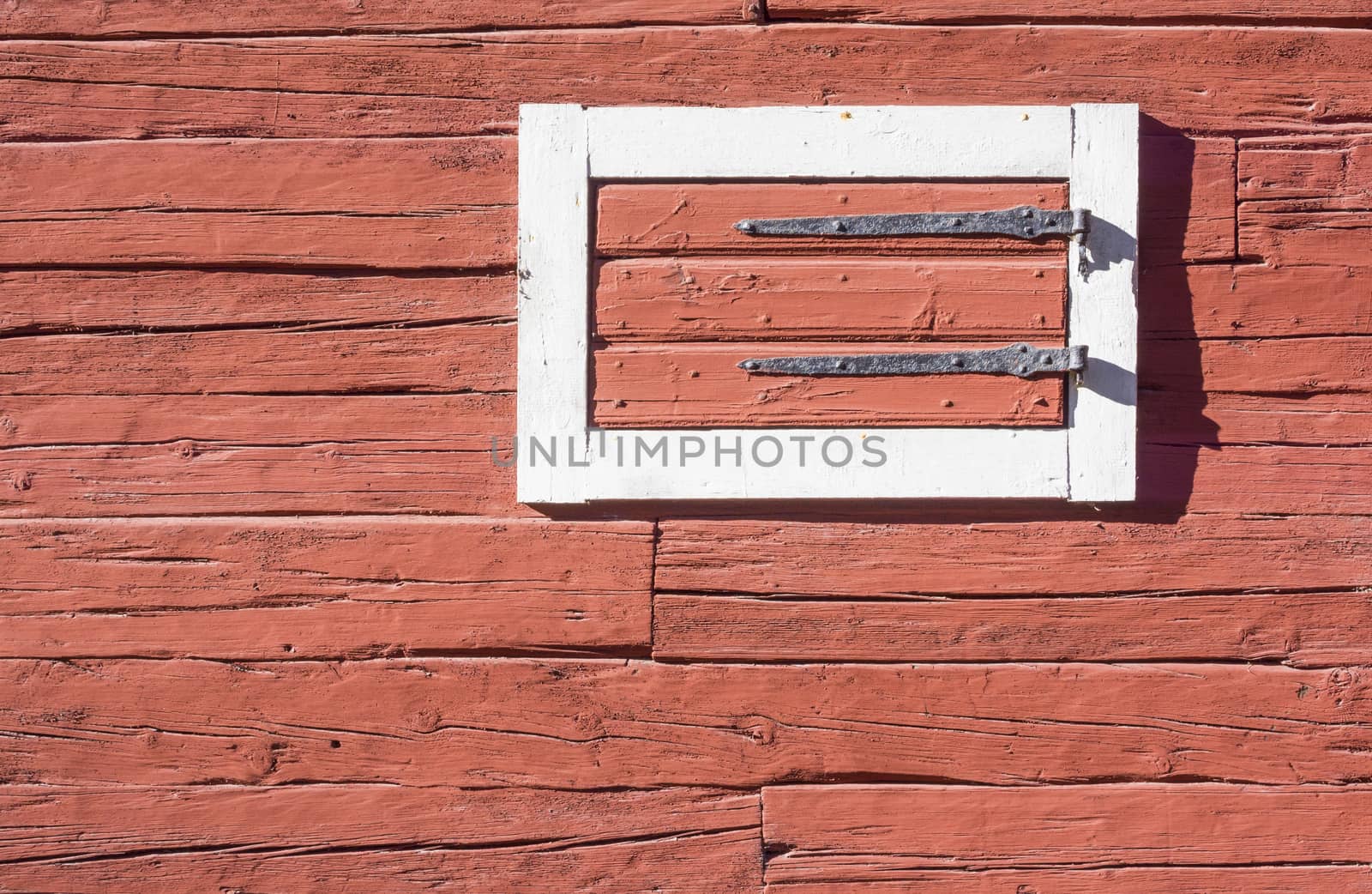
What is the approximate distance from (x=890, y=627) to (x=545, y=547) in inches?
27.6

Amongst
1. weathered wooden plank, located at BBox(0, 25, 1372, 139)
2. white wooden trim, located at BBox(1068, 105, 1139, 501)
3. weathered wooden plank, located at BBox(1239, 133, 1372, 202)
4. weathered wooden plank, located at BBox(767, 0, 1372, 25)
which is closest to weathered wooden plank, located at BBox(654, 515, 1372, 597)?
white wooden trim, located at BBox(1068, 105, 1139, 501)

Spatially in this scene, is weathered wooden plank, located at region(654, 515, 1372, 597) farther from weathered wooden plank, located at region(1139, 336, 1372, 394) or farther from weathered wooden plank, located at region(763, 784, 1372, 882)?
weathered wooden plank, located at region(763, 784, 1372, 882)

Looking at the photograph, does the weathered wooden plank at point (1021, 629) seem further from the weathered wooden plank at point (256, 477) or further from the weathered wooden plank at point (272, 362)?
the weathered wooden plank at point (272, 362)

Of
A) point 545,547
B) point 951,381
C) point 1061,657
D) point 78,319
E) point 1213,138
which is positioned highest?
point 1213,138

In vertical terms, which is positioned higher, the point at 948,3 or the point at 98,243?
the point at 948,3

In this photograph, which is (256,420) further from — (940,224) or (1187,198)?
(1187,198)

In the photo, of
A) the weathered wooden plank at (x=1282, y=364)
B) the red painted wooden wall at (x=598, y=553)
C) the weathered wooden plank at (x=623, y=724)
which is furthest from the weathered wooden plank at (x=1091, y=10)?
the weathered wooden plank at (x=623, y=724)

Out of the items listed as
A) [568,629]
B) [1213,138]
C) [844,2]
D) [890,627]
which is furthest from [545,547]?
[1213,138]

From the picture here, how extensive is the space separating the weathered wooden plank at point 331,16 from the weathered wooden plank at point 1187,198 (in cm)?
88

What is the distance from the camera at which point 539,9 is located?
170cm

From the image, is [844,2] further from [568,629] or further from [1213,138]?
[568,629]

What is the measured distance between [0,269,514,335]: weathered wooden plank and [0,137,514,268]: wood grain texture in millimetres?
34

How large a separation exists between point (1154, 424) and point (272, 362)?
1753 millimetres

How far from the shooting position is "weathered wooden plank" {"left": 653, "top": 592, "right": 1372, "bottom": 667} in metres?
1.67
